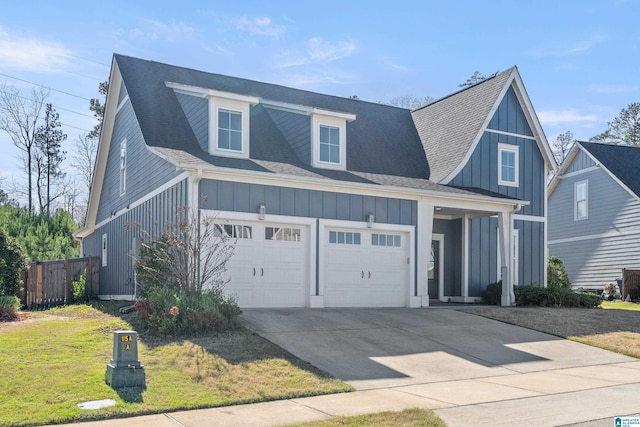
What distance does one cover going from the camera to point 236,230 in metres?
15.2

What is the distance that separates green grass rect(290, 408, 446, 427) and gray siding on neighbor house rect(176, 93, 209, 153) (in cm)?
1033

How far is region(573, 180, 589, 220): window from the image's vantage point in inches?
1138

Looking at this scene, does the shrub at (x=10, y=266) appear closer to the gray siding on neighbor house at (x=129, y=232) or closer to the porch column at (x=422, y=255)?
the gray siding on neighbor house at (x=129, y=232)

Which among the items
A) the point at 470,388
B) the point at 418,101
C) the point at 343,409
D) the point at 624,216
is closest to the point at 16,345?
the point at 343,409

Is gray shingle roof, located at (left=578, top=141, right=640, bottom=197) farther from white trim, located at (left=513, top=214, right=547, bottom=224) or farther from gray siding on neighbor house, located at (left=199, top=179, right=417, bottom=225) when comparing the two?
gray siding on neighbor house, located at (left=199, top=179, right=417, bottom=225)

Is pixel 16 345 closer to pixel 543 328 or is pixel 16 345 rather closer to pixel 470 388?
pixel 470 388

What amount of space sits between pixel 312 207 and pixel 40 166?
3062 centimetres

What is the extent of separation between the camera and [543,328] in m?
15.1

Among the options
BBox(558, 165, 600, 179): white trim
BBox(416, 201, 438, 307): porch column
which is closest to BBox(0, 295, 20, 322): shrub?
BBox(416, 201, 438, 307): porch column

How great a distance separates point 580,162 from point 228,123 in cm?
1892

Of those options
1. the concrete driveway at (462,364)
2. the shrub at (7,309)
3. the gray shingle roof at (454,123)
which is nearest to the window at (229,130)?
the concrete driveway at (462,364)

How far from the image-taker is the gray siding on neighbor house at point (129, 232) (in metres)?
15.5

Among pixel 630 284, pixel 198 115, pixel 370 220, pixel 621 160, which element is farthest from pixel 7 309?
pixel 621 160

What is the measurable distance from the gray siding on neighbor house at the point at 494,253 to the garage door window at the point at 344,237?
5499 millimetres
